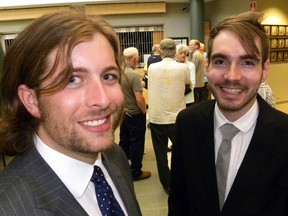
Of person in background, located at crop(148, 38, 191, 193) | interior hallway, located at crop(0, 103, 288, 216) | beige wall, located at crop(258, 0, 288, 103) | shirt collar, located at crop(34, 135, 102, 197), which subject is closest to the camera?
shirt collar, located at crop(34, 135, 102, 197)

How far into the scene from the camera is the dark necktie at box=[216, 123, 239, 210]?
4.14ft

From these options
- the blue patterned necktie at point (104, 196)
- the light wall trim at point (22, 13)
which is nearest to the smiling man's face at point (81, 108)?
the blue patterned necktie at point (104, 196)

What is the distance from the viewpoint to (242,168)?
120 cm

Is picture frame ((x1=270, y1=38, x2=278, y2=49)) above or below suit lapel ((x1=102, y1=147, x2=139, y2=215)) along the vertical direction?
above

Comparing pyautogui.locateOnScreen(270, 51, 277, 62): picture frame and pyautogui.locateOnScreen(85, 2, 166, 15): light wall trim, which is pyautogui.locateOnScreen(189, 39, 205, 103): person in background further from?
pyautogui.locateOnScreen(85, 2, 166, 15): light wall trim

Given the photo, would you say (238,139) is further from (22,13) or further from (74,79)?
(22,13)

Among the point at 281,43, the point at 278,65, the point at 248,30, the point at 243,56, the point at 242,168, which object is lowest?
the point at 242,168

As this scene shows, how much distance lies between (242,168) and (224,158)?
10cm

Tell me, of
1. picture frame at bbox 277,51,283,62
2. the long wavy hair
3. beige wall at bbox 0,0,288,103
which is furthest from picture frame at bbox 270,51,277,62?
the long wavy hair

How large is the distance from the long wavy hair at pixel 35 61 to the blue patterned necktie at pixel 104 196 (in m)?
0.25

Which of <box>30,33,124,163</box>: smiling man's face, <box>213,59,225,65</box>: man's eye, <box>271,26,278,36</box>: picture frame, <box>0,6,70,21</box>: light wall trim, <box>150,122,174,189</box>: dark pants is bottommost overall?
<box>150,122,174,189</box>: dark pants

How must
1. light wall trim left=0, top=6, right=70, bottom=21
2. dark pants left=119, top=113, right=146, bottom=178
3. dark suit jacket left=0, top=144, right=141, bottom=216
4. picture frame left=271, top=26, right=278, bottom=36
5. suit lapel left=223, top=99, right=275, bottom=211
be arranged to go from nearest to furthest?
dark suit jacket left=0, top=144, right=141, bottom=216 → suit lapel left=223, top=99, right=275, bottom=211 → dark pants left=119, top=113, right=146, bottom=178 → picture frame left=271, top=26, right=278, bottom=36 → light wall trim left=0, top=6, right=70, bottom=21

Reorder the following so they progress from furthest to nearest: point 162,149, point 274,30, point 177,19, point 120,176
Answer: point 177,19 < point 274,30 < point 162,149 < point 120,176

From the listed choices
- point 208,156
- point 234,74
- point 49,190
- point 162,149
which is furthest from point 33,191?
point 162,149
